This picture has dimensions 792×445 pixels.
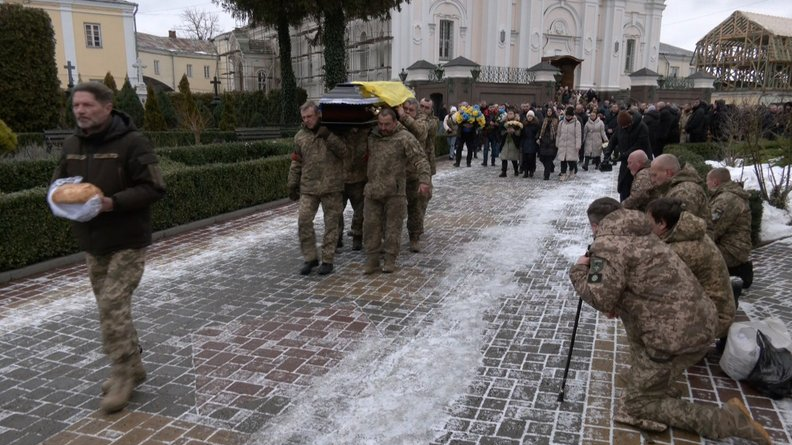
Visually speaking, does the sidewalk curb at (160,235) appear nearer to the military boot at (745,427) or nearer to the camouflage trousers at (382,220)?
the camouflage trousers at (382,220)

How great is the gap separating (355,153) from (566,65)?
32.5 m

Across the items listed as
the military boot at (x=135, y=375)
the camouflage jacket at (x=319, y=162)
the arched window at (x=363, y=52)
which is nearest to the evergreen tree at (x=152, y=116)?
the arched window at (x=363, y=52)

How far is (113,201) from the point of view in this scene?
12.7ft

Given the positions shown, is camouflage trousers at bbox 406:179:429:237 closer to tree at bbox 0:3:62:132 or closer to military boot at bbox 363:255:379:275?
military boot at bbox 363:255:379:275

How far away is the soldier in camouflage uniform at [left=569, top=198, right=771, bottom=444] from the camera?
11.4ft

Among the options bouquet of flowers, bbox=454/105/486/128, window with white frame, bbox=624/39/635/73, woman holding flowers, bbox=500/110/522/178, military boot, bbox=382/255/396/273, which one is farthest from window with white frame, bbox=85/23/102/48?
military boot, bbox=382/255/396/273

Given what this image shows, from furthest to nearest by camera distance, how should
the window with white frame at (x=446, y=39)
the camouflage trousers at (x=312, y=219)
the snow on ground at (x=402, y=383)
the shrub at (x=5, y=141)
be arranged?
1. the window with white frame at (x=446, y=39)
2. the shrub at (x=5, y=141)
3. the camouflage trousers at (x=312, y=219)
4. the snow on ground at (x=402, y=383)

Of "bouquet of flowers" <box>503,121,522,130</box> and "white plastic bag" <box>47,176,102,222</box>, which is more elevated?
"bouquet of flowers" <box>503,121,522,130</box>

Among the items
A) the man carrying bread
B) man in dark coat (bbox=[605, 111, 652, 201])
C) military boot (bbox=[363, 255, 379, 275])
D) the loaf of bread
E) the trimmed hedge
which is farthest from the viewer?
man in dark coat (bbox=[605, 111, 652, 201])

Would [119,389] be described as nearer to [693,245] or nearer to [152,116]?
[693,245]

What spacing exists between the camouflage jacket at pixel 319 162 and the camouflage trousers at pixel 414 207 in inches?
59.8

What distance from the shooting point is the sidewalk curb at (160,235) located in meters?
7.19

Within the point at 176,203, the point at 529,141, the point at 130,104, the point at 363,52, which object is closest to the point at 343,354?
Answer: the point at 176,203

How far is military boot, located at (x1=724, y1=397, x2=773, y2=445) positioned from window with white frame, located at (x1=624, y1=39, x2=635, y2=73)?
41295mm
